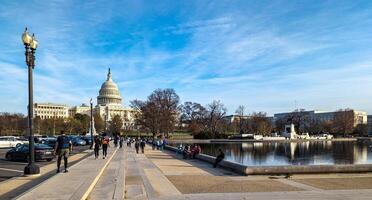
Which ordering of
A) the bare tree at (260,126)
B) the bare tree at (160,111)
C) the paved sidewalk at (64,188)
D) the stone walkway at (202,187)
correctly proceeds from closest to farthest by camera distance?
the paved sidewalk at (64,188) → the stone walkway at (202,187) → the bare tree at (160,111) → the bare tree at (260,126)

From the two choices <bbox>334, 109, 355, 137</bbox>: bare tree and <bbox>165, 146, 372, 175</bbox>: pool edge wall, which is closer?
<bbox>165, 146, 372, 175</bbox>: pool edge wall

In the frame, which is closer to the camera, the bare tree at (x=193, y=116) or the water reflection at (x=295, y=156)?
the water reflection at (x=295, y=156)

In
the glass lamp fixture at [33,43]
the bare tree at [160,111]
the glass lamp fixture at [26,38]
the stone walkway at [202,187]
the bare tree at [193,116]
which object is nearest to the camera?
the stone walkway at [202,187]

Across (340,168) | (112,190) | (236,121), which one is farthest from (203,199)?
(236,121)

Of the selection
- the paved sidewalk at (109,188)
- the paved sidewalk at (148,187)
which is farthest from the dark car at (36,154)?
the paved sidewalk at (109,188)

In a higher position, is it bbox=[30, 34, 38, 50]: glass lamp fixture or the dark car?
bbox=[30, 34, 38, 50]: glass lamp fixture

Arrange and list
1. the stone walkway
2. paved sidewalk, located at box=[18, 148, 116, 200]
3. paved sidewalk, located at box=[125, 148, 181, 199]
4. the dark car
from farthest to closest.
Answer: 1. the dark car
2. paved sidewalk, located at box=[125, 148, 181, 199]
3. the stone walkway
4. paved sidewalk, located at box=[18, 148, 116, 200]

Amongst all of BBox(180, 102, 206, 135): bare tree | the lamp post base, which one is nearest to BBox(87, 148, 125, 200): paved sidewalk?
the lamp post base

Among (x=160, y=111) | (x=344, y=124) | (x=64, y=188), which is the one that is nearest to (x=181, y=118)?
(x=160, y=111)

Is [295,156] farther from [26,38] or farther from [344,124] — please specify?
[344,124]

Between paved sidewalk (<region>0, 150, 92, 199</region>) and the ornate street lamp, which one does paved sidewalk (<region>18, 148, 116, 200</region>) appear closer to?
paved sidewalk (<region>0, 150, 92, 199</region>)

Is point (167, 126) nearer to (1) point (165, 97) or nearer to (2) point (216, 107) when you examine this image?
(1) point (165, 97)

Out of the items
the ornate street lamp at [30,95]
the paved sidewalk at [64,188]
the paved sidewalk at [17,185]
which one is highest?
the ornate street lamp at [30,95]

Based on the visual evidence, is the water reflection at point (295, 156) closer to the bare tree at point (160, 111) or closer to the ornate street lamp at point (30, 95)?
the ornate street lamp at point (30, 95)
